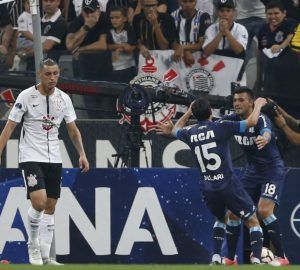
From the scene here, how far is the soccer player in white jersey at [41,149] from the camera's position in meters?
12.5

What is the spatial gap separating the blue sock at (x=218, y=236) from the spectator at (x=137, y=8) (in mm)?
4420

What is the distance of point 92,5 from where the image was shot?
642 inches

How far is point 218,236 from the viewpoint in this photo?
13000 mm

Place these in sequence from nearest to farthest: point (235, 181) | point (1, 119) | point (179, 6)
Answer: point (235, 181), point (1, 119), point (179, 6)

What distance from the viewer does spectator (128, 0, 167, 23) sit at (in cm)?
1658

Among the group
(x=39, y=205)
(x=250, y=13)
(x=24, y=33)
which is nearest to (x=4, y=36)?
(x=24, y=33)

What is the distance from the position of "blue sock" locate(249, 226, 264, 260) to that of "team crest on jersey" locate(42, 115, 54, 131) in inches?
97.7

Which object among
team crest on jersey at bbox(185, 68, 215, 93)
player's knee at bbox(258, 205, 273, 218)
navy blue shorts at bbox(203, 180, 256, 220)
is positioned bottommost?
player's knee at bbox(258, 205, 273, 218)

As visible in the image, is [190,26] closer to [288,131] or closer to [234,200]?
[288,131]

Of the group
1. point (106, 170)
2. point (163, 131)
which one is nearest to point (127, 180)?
point (106, 170)

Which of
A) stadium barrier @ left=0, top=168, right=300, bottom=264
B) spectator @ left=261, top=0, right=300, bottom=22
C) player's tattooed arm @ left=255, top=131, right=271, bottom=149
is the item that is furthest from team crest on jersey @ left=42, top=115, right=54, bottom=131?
spectator @ left=261, top=0, right=300, bottom=22

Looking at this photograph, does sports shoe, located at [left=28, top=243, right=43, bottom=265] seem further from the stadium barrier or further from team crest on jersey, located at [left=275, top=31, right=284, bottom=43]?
team crest on jersey, located at [left=275, top=31, right=284, bottom=43]

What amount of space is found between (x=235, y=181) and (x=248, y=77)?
10.8 feet

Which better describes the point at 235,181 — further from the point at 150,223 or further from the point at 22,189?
the point at 22,189
